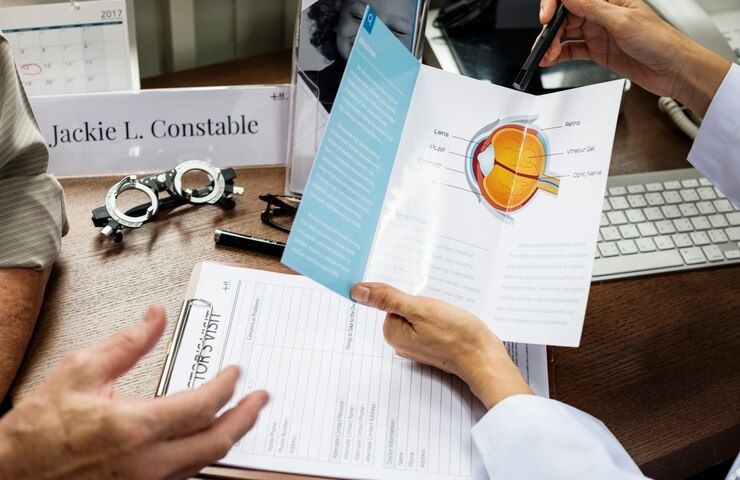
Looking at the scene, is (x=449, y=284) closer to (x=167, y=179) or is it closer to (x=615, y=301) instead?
(x=615, y=301)

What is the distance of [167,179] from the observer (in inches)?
35.1

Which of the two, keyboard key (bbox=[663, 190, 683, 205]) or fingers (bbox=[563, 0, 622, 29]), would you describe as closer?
fingers (bbox=[563, 0, 622, 29])

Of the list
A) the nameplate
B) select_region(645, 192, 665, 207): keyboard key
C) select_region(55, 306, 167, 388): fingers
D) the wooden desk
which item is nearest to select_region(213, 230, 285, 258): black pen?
the wooden desk

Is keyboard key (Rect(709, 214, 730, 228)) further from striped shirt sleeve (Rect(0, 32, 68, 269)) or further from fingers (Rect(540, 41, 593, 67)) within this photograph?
striped shirt sleeve (Rect(0, 32, 68, 269))

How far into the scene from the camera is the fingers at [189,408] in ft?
1.82

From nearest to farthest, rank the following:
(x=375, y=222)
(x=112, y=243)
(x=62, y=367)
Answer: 1. (x=62, y=367)
2. (x=375, y=222)
3. (x=112, y=243)

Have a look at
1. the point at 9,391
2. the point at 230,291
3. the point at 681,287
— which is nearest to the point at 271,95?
the point at 230,291

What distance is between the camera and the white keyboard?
2.97 feet

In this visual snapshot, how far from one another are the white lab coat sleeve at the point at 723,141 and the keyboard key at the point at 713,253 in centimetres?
6

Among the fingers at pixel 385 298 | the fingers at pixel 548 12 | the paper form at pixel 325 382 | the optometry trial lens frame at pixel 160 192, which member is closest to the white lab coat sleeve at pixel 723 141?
the fingers at pixel 548 12

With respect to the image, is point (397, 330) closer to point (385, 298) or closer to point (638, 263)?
point (385, 298)

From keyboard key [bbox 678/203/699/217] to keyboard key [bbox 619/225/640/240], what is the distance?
3.3 inches

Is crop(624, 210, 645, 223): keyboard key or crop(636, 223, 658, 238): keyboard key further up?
crop(624, 210, 645, 223): keyboard key

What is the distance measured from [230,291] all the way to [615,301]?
0.44 metres
